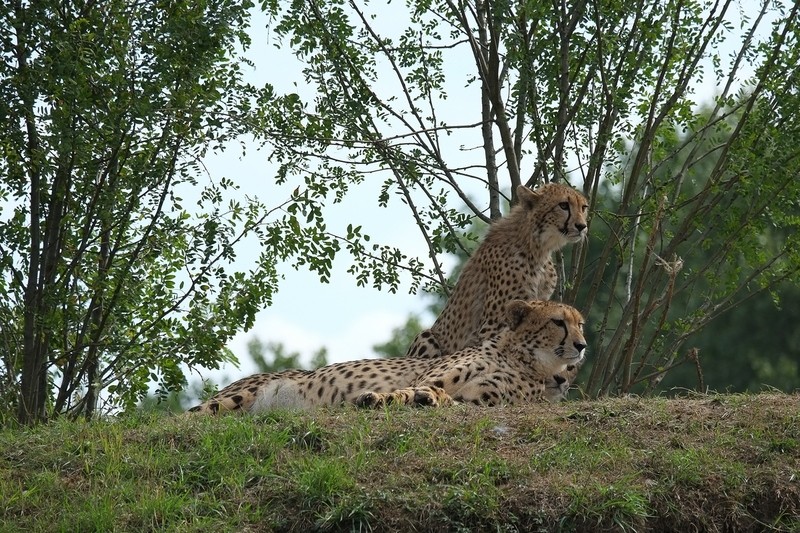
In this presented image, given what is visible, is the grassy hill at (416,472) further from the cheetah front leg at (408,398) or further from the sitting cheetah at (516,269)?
the sitting cheetah at (516,269)

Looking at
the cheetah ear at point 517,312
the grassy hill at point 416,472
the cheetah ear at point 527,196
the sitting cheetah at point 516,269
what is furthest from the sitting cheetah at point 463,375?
the cheetah ear at point 527,196

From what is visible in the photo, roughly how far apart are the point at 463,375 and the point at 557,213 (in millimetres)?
1912

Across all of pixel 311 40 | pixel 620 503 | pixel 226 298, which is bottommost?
pixel 620 503

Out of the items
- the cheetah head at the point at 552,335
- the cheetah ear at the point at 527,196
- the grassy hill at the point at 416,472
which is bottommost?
the grassy hill at the point at 416,472

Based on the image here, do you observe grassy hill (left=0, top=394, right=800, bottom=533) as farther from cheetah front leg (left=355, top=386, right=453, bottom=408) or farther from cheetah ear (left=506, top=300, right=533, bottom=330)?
cheetah ear (left=506, top=300, right=533, bottom=330)

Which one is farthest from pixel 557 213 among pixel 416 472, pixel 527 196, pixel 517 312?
pixel 416 472

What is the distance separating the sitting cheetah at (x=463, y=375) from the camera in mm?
7672

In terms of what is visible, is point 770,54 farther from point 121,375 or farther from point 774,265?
point 121,375

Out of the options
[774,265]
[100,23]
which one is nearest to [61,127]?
[100,23]

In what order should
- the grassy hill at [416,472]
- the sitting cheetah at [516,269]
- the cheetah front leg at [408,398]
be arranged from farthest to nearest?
the sitting cheetah at [516,269], the cheetah front leg at [408,398], the grassy hill at [416,472]

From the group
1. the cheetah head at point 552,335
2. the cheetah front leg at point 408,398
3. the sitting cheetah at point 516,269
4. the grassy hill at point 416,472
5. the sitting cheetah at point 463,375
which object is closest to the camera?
the grassy hill at point 416,472

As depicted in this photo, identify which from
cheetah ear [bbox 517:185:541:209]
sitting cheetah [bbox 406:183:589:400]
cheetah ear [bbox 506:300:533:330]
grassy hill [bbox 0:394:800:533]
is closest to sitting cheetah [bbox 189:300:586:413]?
cheetah ear [bbox 506:300:533:330]

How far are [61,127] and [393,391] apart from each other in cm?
285

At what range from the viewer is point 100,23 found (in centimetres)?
880
